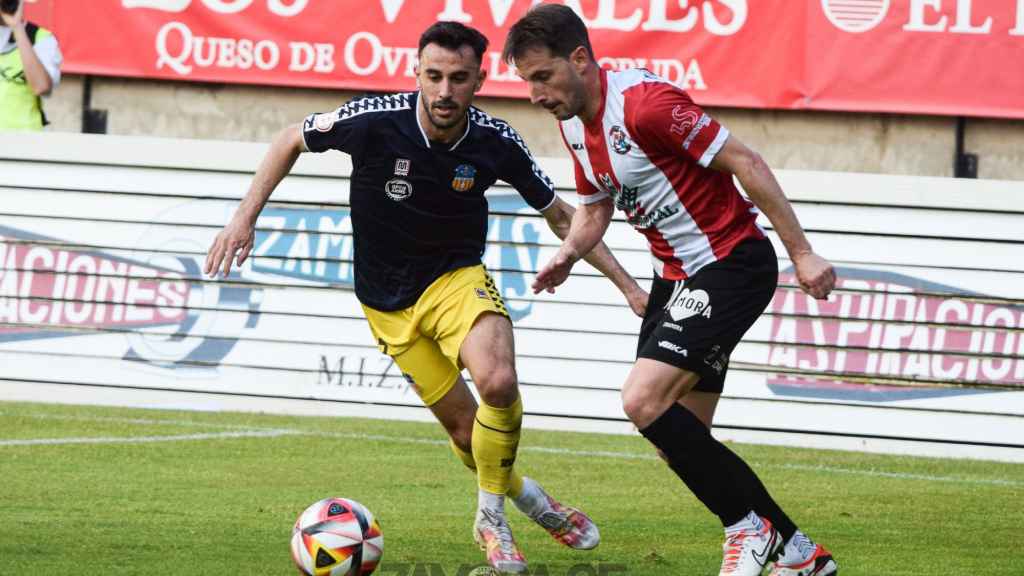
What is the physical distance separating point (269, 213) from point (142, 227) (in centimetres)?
97

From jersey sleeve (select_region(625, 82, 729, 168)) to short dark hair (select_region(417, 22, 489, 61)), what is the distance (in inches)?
41.3

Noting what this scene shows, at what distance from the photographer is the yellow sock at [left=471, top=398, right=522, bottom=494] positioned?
686 centimetres

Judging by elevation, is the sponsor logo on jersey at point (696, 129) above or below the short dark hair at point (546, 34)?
below

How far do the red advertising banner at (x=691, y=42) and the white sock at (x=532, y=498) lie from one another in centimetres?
787

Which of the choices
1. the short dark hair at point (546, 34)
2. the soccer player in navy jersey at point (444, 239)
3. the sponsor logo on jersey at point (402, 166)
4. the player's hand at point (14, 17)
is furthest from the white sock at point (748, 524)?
the player's hand at point (14, 17)

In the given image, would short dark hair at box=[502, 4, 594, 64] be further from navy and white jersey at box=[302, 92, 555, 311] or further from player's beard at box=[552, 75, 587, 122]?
navy and white jersey at box=[302, 92, 555, 311]

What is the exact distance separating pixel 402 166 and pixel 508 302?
5.11m

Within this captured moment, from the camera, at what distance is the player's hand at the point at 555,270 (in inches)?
259

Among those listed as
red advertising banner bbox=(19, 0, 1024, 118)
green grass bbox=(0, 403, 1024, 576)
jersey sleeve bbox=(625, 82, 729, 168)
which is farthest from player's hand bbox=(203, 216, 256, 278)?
red advertising banner bbox=(19, 0, 1024, 118)

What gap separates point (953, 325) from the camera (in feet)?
38.0

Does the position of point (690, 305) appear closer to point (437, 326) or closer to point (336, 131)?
point (437, 326)

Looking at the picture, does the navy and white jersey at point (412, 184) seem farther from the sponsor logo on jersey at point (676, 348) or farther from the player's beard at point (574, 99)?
the sponsor logo on jersey at point (676, 348)

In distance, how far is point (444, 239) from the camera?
7297 mm

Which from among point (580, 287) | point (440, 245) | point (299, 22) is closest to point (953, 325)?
point (580, 287)
